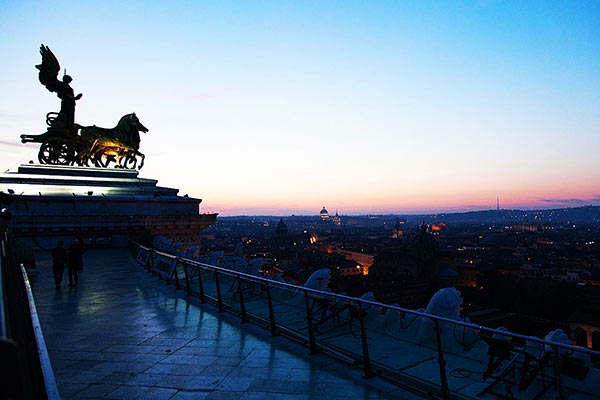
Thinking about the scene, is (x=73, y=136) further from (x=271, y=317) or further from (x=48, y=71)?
(x=271, y=317)

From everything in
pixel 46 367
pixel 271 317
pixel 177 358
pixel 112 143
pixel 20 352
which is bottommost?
pixel 177 358

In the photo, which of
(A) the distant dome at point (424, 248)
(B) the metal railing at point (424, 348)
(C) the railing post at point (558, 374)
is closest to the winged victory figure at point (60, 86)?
(B) the metal railing at point (424, 348)

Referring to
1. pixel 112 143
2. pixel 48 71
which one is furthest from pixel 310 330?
pixel 48 71

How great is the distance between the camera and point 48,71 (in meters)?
26.0

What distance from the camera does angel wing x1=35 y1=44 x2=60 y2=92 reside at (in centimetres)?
2586

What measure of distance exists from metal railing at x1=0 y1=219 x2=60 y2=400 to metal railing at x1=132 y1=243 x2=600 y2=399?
309cm

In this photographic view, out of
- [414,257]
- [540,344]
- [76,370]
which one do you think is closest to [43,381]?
[76,370]

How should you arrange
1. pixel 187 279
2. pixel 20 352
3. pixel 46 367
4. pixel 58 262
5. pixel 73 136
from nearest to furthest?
1. pixel 20 352
2. pixel 46 367
3. pixel 187 279
4. pixel 58 262
5. pixel 73 136

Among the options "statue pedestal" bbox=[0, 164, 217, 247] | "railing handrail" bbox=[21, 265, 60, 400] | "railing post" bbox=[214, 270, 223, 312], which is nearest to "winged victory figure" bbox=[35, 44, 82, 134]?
"statue pedestal" bbox=[0, 164, 217, 247]

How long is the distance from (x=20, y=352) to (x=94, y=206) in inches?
861

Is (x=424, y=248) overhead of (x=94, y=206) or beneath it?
beneath

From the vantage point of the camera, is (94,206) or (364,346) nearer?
(364,346)

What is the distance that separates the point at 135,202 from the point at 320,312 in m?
19.5

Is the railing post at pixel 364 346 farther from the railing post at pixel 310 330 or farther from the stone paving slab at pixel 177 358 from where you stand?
the railing post at pixel 310 330
